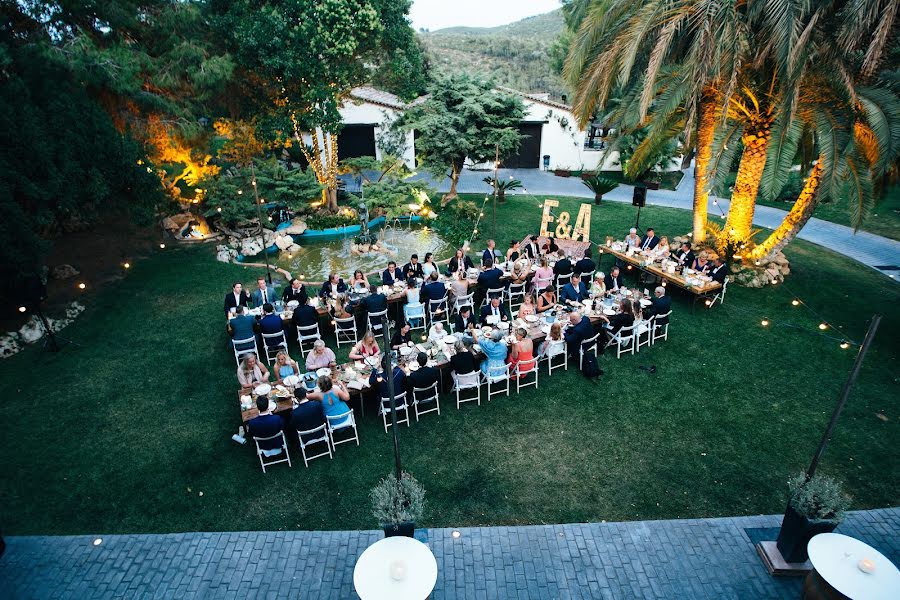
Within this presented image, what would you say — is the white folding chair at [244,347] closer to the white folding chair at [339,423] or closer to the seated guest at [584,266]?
the white folding chair at [339,423]

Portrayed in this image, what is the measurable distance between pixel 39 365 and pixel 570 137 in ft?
91.9

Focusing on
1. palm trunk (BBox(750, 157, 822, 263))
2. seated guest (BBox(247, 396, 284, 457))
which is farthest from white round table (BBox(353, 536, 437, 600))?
palm trunk (BBox(750, 157, 822, 263))

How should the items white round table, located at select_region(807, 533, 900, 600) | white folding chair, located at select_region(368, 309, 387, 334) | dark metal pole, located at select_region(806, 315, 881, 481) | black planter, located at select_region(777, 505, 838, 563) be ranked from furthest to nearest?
white folding chair, located at select_region(368, 309, 387, 334), black planter, located at select_region(777, 505, 838, 563), dark metal pole, located at select_region(806, 315, 881, 481), white round table, located at select_region(807, 533, 900, 600)

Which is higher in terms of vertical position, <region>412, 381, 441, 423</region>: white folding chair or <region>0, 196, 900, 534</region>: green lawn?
<region>412, 381, 441, 423</region>: white folding chair

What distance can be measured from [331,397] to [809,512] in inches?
267

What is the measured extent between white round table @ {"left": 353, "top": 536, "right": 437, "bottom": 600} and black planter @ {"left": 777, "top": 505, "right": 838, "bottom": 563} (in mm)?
4594

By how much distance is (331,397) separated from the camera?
8.29 meters

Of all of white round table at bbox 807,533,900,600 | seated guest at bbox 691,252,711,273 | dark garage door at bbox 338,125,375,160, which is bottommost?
white round table at bbox 807,533,900,600

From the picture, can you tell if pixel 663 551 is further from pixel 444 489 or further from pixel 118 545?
pixel 118 545

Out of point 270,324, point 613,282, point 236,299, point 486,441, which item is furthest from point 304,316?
point 613,282

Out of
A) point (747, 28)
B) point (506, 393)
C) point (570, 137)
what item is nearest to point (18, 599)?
point (506, 393)

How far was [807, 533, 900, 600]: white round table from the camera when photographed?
4945 mm

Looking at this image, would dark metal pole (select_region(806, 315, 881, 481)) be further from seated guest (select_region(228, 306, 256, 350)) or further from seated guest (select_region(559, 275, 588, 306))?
seated guest (select_region(228, 306, 256, 350))

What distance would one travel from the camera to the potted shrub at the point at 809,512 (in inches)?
233
